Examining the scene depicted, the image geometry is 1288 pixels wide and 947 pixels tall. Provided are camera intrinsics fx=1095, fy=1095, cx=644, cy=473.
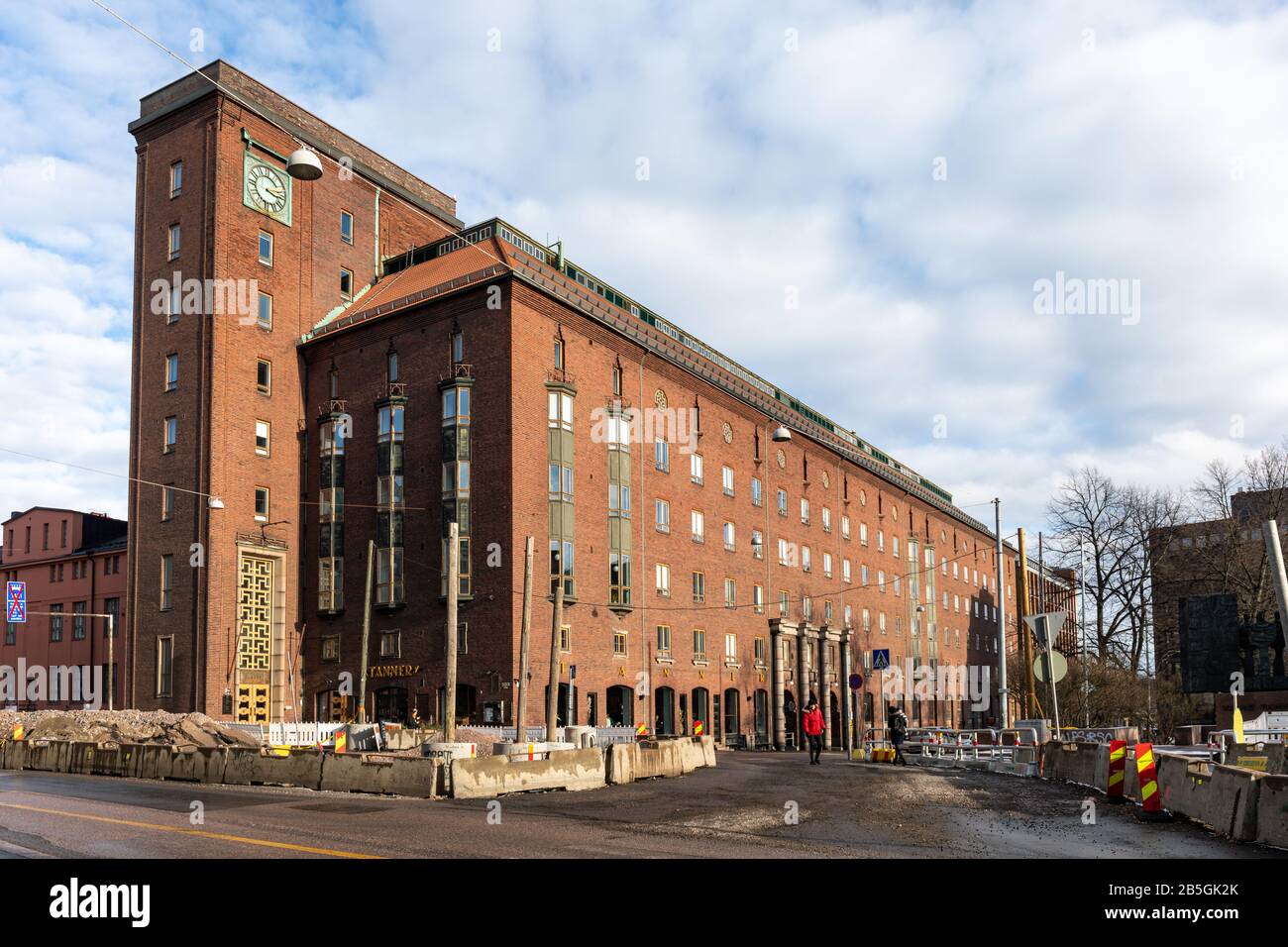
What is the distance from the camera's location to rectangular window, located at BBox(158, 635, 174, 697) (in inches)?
1823

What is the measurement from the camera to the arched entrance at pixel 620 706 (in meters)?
47.9

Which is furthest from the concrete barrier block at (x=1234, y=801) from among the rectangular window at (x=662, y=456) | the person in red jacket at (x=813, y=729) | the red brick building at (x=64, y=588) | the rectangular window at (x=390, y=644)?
the red brick building at (x=64, y=588)

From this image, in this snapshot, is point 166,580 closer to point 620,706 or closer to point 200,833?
point 620,706

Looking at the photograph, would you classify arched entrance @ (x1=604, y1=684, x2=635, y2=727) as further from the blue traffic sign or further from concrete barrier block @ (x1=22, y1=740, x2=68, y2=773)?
the blue traffic sign

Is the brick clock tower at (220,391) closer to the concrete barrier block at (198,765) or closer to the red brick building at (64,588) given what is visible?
the concrete barrier block at (198,765)

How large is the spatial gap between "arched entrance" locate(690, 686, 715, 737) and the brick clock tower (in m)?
18.5

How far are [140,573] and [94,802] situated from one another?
3396 cm

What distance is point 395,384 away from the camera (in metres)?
48.6

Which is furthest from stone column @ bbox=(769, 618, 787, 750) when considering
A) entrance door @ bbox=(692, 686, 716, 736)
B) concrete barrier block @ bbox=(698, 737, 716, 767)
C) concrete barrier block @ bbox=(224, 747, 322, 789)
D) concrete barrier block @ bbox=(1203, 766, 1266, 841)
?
concrete barrier block @ bbox=(1203, 766, 1266, 841)

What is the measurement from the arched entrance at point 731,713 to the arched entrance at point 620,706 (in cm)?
931

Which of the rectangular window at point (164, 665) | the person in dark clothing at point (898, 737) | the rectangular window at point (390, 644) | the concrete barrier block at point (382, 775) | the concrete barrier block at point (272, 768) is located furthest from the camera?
the rectangular window at point (164, 665)

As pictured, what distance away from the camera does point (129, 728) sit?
34.4 metres

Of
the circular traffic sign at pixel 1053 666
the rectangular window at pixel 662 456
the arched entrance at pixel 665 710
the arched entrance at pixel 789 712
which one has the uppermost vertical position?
the rectangular window at pixel 662 456

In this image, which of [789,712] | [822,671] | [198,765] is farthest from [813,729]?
[822,671]
